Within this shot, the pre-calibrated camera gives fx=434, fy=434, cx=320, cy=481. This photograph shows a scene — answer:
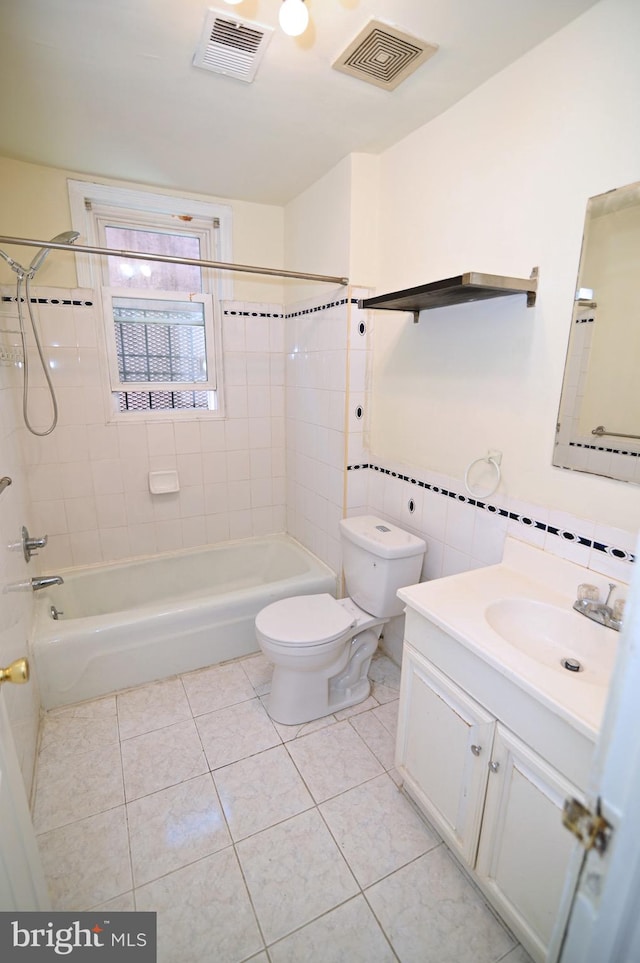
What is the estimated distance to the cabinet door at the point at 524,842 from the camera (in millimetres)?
965

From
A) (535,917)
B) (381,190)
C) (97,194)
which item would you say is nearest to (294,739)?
(535,917)

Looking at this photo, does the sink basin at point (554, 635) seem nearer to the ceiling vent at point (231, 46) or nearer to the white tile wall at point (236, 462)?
the white tile wall at point (236, 462)

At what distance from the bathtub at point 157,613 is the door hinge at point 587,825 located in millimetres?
1844

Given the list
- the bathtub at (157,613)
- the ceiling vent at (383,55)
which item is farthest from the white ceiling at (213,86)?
the bathtub at (157,613)

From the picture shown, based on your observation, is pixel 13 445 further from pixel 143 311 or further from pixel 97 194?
pixel 97 194

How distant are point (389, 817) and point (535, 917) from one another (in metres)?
0.54

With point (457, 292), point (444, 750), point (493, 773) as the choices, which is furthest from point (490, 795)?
point (457, 292)

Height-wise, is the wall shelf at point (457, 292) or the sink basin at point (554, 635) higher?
the wall shelf at point (457, 292)

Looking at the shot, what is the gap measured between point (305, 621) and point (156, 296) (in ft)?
6.41

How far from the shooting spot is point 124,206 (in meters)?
2.34

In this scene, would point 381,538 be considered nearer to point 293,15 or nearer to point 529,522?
point 529,522

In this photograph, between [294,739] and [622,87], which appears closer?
[622,87]

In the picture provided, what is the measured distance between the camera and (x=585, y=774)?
90 cm

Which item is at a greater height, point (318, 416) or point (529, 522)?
point (318, 416)
